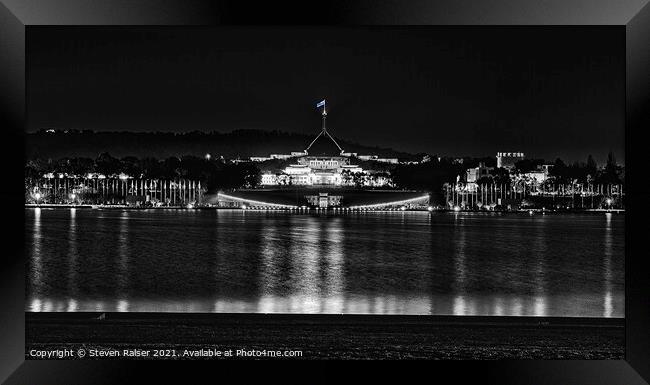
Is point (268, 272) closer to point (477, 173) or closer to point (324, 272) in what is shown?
point (324, 272)

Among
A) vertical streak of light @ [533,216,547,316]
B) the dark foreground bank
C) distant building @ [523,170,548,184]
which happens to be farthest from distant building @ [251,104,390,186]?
the dark foreground bank

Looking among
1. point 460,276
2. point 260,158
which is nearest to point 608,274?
point 460,276

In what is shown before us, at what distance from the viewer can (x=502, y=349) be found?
3.95 meters

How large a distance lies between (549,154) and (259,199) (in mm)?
16624

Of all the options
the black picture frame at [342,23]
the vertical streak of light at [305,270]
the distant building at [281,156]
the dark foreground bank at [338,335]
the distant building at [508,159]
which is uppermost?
the distant building at [281,156]

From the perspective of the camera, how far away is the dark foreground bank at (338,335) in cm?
382

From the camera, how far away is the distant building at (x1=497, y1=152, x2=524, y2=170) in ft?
125

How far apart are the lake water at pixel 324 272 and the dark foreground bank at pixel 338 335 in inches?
108

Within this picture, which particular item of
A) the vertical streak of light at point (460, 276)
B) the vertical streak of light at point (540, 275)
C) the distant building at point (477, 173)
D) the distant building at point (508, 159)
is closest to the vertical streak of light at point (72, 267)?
the vertical streak of light at point (460, 276)

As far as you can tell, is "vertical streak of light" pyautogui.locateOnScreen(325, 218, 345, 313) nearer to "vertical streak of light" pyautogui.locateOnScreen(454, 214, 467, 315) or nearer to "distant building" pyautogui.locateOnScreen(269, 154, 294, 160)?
"vertical streak of light" pyautogui.locateOnScreen(454, 214, 467, 315)

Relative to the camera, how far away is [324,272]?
13.0 meters

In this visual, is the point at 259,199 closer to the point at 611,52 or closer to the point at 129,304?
the point at 611,52

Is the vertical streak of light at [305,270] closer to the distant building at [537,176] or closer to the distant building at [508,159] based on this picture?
the distant building at [508,159]
